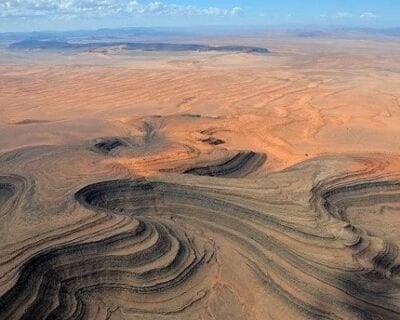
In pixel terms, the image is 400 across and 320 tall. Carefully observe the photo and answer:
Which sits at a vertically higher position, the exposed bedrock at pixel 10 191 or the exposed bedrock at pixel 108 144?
the exposed bedrock at pixel 10 191

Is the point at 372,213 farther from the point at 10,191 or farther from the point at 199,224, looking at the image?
the point at 10,191

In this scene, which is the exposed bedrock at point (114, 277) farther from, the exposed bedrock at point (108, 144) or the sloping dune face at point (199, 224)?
the exposed bedrock at point (108, 144)


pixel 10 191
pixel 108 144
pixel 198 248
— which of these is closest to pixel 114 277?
pixel 198 248

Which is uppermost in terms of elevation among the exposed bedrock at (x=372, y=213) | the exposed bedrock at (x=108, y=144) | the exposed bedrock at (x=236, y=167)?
the exposed bedrock at (x=372, y=213)

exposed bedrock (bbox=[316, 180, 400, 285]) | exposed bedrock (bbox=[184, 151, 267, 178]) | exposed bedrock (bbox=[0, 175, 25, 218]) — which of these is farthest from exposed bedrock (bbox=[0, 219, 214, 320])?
exposed bedrock (bbox=[184, 151, 267, 178])

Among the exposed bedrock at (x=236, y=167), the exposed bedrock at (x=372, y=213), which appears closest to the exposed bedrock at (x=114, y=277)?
the exposed bedrock at (x=372, y=213)

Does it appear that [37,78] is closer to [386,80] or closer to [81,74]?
[81,74]
